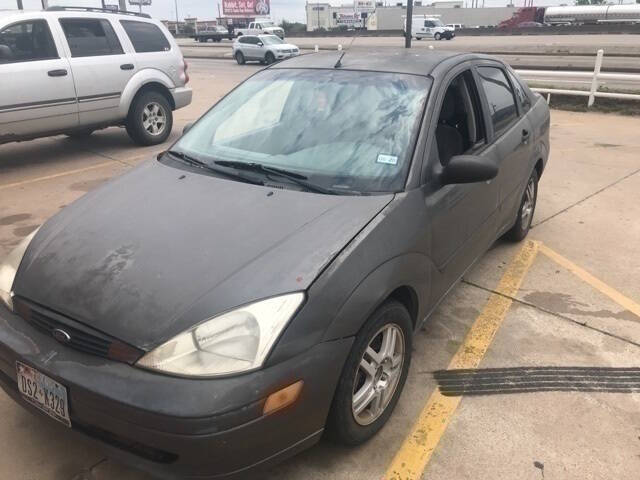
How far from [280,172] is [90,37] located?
578 centimetres

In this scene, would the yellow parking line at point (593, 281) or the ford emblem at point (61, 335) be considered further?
the yellow parking line at point (593, 281)

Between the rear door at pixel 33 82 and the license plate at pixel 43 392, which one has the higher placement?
the rear door at pixel 33 82

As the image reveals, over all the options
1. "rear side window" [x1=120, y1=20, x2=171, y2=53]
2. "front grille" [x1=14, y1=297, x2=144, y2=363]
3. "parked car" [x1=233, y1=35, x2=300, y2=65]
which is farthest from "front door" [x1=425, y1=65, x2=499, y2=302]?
"parked car" [x1=233, y1=35, x2=300, y2=65]

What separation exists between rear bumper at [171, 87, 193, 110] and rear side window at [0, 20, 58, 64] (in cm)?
186

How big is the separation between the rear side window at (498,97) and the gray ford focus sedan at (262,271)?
0.88 ft

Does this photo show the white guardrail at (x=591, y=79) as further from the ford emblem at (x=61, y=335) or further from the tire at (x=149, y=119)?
the ford emblem at (x=61, y=335)

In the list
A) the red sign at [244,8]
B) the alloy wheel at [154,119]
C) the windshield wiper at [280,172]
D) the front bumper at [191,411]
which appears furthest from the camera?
the red sign at [244,8]

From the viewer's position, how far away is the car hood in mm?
1997

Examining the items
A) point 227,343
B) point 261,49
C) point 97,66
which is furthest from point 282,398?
point 261,49

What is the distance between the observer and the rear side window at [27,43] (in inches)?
253

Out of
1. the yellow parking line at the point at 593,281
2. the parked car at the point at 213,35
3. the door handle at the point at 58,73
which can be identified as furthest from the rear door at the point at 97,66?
the parked car at the point at 213,35

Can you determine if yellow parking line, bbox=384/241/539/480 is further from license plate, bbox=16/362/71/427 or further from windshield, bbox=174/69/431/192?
license plate, bbox=16/362/71/427

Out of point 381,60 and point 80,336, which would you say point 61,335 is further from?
point 381,60

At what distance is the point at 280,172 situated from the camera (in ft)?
9.22
